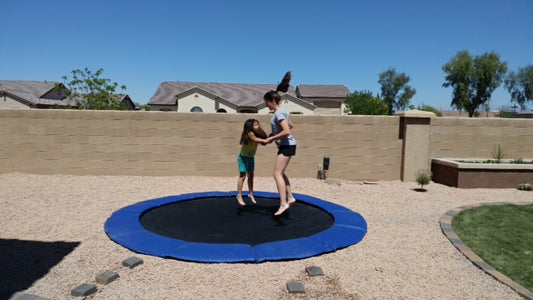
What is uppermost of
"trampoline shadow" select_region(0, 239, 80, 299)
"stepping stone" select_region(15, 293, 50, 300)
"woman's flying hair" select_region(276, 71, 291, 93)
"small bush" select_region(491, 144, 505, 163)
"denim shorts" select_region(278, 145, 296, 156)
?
"woman's flying hair" select_region(276, 71, 291, 93)

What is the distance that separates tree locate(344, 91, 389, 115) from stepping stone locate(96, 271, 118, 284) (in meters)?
Result: 30.4

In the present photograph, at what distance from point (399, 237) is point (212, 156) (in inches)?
184

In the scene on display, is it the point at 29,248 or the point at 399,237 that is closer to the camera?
the point at 29,248

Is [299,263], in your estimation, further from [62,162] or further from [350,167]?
[62,162]

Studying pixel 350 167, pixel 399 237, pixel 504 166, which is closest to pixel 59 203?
pixel 399 237

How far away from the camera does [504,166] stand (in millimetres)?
6680

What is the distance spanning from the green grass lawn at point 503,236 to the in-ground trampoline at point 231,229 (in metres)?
1.21

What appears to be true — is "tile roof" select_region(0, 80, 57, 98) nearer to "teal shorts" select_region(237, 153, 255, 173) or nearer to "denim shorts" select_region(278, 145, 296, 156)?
"teal shorts" select_region(237, 153, 255, 173)

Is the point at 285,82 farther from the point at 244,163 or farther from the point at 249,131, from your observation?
the point at 244,163

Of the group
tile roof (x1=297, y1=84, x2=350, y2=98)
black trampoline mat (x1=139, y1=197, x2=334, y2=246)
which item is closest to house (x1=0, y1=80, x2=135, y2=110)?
tile roof (x1=297, y1=84, x2=350, y2=98)

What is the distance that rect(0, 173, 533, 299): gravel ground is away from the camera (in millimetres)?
2402

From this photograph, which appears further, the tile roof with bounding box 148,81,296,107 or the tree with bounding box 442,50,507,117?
the tree with bounding box 442,50,507,117

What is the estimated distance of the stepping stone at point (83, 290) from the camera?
7.42ft

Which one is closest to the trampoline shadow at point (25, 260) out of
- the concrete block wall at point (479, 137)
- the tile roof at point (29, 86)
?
the concrete block wall at point (479, 137)
